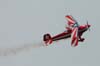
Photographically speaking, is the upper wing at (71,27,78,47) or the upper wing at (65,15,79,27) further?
the upper wing at (65,15,79,27)

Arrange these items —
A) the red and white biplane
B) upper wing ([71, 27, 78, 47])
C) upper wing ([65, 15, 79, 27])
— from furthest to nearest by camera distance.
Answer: upper wing ([65, 15, 79, 27]) < the red and white biplane < upper wing ([71, 27, 78, 47])

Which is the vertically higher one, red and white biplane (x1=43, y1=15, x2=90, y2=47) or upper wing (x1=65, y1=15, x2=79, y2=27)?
upper wing (x1=65, y1=15, x2=79, y2=27)

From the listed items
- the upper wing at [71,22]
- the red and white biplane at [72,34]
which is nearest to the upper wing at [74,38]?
the red and white biplane at [72,34]

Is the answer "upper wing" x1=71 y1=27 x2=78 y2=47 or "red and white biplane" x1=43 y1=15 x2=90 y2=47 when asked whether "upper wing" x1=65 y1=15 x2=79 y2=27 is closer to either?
"red and white biplane" x1=43 y1=15 x2=90 y2=47


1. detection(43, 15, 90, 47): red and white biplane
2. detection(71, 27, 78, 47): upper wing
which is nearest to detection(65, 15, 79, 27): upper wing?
detection(43, 15, 90, 47): red and white biplane

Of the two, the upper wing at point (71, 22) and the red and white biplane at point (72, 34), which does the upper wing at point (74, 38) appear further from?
the upper wing at point (71, 22)

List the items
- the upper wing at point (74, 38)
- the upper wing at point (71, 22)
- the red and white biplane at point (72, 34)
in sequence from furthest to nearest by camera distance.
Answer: the upper wing at point (71, 22) → the red and white biplane at point (72, 34) → the upper wing at point (74, 38)

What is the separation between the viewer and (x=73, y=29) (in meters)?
49.8

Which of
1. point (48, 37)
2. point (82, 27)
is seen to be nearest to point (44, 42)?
point (48, 37)

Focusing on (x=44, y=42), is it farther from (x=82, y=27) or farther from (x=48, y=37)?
(x=82, y=27)

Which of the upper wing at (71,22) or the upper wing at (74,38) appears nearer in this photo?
the upper wing at (74,38)

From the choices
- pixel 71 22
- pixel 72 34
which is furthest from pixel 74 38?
pixel 71 22

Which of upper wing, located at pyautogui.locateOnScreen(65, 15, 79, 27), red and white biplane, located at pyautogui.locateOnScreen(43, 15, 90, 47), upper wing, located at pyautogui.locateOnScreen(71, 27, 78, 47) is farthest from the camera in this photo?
upper wing, located at pyautogui.locateOnScreen(65, 15, 79, 27)

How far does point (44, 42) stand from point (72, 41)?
286cm
